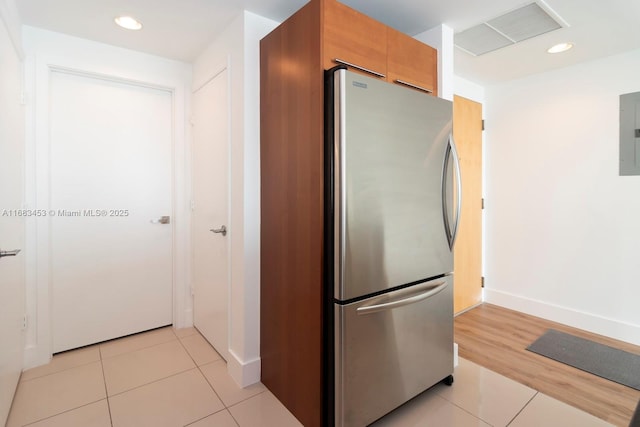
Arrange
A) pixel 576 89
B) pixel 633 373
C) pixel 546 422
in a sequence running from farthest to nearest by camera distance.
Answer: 1. pixel 576 89
2. pixel 633 373
3. pixel 546 422

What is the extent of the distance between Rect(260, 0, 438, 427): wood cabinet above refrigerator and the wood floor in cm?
→ 144

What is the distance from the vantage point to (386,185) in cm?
159

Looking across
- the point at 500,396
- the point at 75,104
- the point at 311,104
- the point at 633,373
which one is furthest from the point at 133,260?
the point at 633,373

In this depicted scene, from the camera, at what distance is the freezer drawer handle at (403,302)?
1.54 m

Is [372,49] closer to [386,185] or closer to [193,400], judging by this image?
[386,185]

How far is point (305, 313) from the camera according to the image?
1.64 metres

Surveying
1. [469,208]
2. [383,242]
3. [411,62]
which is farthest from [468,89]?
[383,242]

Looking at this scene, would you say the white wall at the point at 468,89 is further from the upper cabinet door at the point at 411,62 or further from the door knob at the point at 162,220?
the door knob at the point at 162,220

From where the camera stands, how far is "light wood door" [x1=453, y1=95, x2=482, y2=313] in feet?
10.4

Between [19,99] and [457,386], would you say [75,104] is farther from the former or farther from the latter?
[457,386]

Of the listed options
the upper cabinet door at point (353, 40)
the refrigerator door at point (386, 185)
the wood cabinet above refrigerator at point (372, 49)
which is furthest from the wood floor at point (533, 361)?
the upper cabinet door at point (353, 40)

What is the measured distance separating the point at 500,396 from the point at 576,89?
2766mm

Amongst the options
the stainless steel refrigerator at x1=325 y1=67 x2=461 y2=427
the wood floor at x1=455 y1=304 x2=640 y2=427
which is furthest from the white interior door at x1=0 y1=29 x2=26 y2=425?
the wood floor at x1=455 y1=304 x2=640 y2=427

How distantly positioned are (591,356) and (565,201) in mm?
1361
